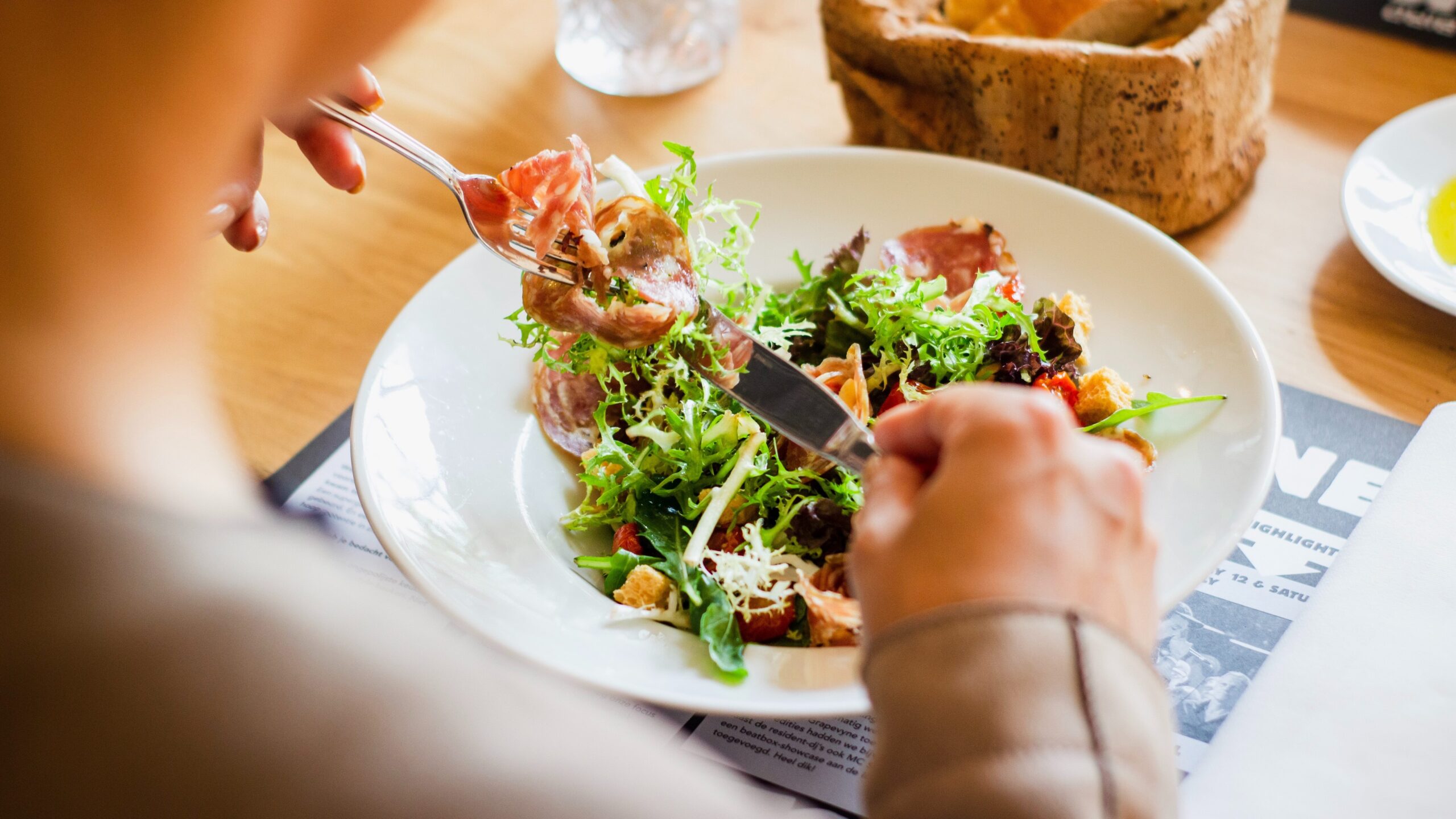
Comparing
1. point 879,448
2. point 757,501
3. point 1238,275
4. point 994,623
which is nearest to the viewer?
point 994,623

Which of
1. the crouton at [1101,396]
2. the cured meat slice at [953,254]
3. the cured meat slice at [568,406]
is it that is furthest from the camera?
the cured meat slice at [953,254]

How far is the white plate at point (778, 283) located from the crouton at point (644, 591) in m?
0.03

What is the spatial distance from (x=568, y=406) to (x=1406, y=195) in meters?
1.26

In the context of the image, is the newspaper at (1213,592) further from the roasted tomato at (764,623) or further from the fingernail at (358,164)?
the fingernail at (358,164)

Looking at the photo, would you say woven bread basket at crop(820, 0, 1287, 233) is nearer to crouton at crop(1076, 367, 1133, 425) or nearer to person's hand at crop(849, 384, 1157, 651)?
crouton at crop(1076, 367, 1133, 425)

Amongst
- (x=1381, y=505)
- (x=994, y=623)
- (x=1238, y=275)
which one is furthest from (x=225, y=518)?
(x=1238, y=275)

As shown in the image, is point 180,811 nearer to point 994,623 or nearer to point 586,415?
point 994,623

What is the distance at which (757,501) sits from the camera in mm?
1098

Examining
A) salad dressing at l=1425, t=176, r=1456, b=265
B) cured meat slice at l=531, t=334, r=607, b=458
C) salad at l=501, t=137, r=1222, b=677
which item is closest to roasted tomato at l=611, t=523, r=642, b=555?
salad at l=501, t=137, r=1222, b=677

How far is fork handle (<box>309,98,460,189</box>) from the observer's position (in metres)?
0.94

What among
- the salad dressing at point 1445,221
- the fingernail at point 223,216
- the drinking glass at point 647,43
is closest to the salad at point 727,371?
the fingernail at point 223,216

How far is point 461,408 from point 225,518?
78 centimetres

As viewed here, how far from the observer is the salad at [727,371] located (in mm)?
1003

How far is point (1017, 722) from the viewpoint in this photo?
0.53 m
